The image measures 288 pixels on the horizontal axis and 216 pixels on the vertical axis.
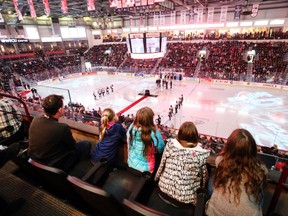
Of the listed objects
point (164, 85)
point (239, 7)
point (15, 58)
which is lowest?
point (164, 85)

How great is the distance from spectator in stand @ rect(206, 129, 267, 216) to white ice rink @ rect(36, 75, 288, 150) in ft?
24.2

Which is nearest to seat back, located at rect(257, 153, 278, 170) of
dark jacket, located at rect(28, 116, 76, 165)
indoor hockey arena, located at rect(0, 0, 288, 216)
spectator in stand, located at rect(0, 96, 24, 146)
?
indoor hockey arena, located at rect(0, 0, 288, 216)

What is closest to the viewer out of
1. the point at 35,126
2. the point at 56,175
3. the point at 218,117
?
the point at 56,175

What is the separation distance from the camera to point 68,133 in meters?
2.32

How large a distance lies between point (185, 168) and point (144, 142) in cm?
63

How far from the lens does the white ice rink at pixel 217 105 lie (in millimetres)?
11308

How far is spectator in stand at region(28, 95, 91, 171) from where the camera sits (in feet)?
7.09

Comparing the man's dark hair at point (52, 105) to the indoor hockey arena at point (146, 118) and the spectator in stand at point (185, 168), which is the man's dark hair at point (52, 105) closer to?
the indoor hockey arena at point (146, 118)

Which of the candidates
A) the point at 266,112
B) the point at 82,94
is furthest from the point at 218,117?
the point at 82,94

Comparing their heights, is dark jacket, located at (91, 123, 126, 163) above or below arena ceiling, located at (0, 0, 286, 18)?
below

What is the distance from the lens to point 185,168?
1849 mm

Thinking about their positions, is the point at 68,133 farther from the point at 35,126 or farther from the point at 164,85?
the point at 164,85

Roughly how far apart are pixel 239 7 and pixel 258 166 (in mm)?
25253

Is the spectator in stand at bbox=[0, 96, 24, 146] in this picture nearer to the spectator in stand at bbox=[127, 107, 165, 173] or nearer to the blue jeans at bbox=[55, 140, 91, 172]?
the blue jeans at bbox=[55, 140, 91, 172]
